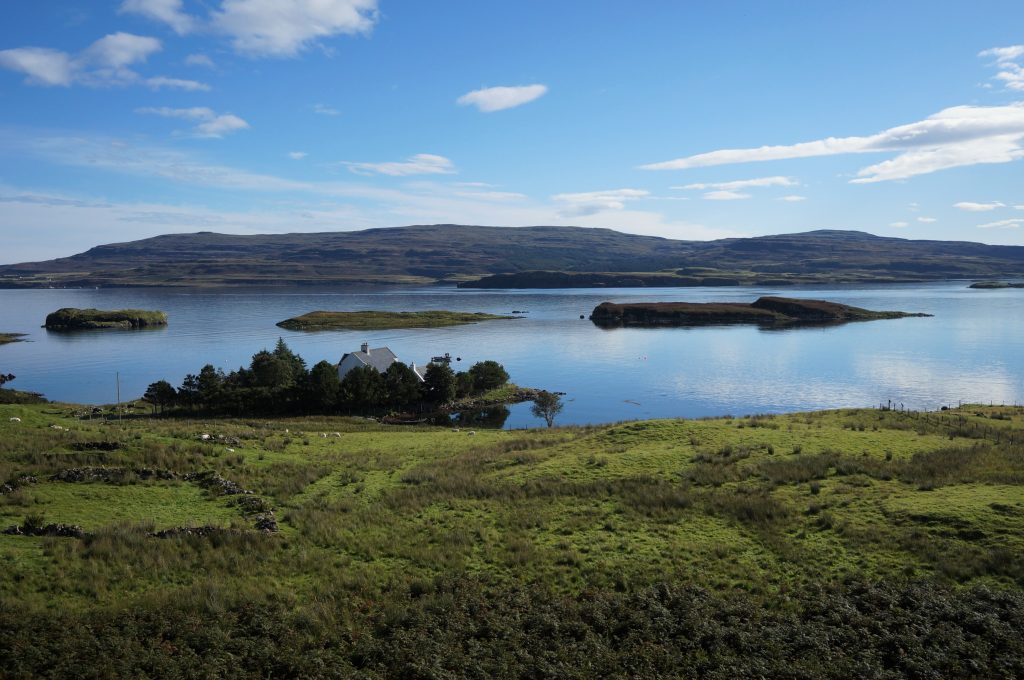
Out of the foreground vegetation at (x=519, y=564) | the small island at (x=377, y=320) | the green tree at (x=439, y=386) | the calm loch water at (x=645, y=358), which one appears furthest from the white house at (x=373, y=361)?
the small island at (x=377, y=320)

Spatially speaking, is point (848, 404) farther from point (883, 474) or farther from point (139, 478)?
point (139, 478)

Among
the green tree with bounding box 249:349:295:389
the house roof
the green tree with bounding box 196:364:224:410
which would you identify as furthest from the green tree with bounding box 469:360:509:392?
the green tree with bounding box 196:364:224:410

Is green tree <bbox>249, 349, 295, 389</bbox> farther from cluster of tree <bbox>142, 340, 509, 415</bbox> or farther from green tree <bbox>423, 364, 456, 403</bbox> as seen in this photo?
green tree <bbox>423, 364, 456, 403</bbox>

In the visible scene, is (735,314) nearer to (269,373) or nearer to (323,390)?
(269,373)

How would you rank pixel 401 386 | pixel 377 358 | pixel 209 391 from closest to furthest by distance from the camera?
1. pixel 209 391
2. pixel 401 386
3. pixel 377 358

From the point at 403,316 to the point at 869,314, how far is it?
323 ft

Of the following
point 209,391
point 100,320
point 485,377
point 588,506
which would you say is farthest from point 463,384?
point 100,320

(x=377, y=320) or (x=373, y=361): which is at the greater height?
(x=377, y=320)

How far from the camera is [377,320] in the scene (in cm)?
13862

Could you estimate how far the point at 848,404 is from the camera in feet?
190

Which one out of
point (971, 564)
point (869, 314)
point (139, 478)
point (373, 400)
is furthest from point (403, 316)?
point (971, 564)

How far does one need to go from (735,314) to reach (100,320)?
13018cm

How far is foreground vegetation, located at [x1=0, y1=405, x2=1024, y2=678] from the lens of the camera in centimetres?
1169

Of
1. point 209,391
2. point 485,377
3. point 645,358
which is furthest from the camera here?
point 645,358
